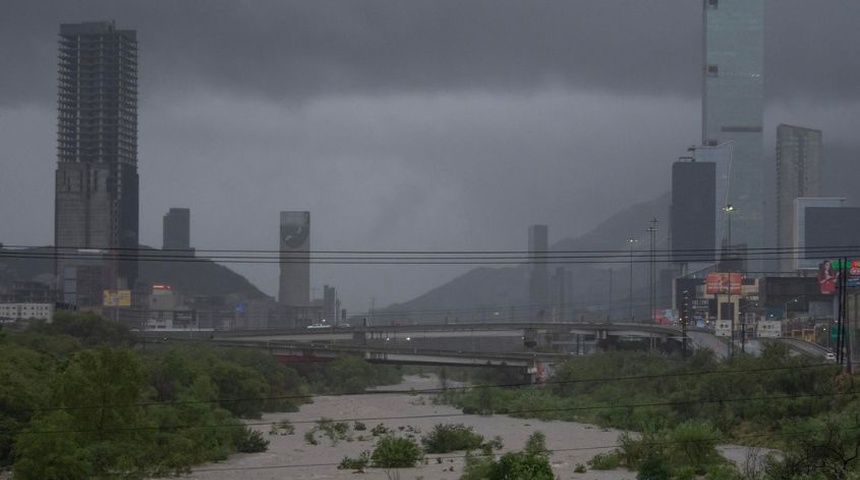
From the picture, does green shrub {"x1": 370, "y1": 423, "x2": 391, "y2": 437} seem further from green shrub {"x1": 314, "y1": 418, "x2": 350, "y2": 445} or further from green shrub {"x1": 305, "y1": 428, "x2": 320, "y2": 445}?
green shrub {"x1": 305, "y1": 428, "x2": 320, "y2": 445}

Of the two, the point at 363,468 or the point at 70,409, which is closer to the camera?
the point at 70,409

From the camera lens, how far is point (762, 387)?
86.6 meters

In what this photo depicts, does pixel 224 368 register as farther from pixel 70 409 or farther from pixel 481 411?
pixel 70 409

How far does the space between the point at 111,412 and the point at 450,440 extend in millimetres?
31385

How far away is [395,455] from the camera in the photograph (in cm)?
7650

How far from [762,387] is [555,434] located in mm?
17161

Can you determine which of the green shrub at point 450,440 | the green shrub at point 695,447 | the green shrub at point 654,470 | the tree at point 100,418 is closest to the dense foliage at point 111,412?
the tree at point 100,418

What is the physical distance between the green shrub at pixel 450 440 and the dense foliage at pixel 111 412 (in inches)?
485

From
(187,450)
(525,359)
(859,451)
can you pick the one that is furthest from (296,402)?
(859,451)

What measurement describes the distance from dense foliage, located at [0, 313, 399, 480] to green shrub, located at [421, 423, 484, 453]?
485 inches

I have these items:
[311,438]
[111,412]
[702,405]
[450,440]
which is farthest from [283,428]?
[111,412]

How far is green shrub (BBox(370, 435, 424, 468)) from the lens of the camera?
250 ft

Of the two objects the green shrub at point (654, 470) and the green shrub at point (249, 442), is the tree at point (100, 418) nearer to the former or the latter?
the green shrub at point (249, 442)

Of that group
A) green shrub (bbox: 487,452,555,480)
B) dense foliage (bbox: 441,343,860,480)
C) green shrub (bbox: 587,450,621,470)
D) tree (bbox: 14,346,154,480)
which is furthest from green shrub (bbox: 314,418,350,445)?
green shrub (bbox: 487,452,555,480)
